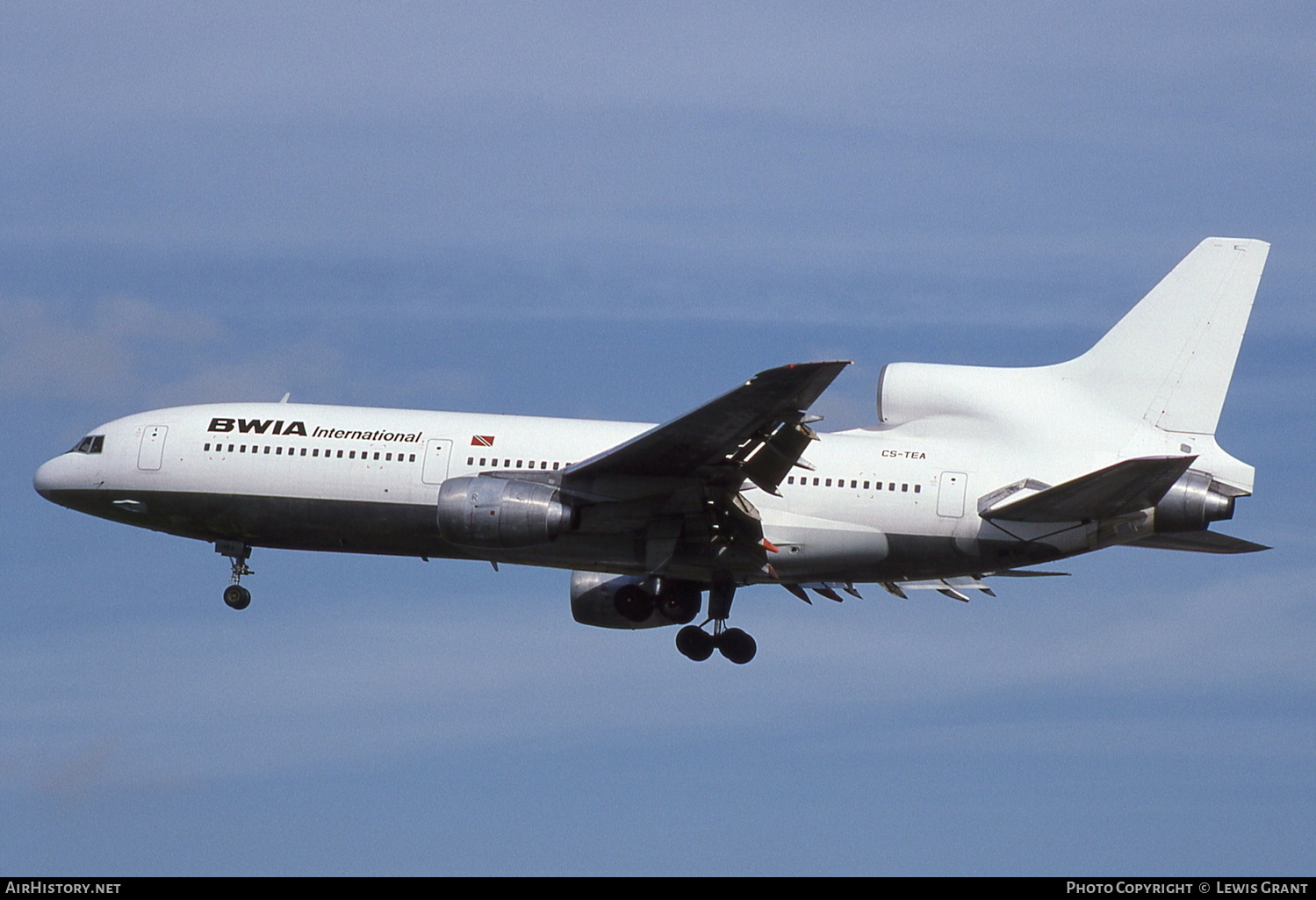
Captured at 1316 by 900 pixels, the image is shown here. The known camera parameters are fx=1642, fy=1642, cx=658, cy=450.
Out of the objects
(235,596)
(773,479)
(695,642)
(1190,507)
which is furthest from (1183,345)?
(235,596)

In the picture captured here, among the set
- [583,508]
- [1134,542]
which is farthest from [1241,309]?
[583,508]

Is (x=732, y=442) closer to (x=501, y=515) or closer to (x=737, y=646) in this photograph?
(x=501, y=515)

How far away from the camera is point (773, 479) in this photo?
101 ft

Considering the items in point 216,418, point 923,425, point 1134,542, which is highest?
point 216,418

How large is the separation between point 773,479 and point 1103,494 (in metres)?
6.05

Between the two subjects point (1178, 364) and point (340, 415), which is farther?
point (340, 415)

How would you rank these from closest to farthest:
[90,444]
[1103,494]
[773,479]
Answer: [1103,494]
[773,479]
[90,444]

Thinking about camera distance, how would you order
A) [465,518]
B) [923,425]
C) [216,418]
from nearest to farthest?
[465,518]
[923,425]
[216,418]

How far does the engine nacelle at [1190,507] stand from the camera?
3045 cm

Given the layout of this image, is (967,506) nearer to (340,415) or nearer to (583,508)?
(583,508)

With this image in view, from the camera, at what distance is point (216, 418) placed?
35344 mm

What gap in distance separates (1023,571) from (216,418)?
17.8 metres

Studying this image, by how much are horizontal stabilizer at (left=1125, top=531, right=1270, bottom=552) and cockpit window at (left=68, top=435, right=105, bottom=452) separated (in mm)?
22245

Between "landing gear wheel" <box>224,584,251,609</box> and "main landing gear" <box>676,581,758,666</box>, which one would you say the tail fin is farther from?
"landing gear wheel" <box>224,584,251,609</box>
